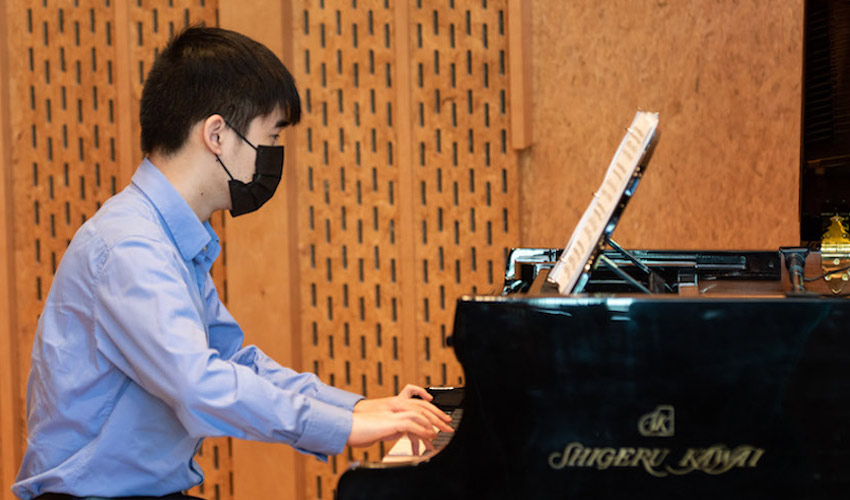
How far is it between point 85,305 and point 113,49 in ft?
6.72

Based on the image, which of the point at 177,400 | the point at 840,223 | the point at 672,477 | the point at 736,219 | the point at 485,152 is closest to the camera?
the point at 672,477

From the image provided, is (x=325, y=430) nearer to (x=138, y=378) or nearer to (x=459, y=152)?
(x=138, y=378)

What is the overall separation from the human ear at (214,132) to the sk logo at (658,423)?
0.98 metres

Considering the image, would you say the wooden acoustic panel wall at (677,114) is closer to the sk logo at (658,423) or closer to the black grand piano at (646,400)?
the black grand piano at (646,400)

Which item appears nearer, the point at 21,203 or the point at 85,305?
the point at 85,305

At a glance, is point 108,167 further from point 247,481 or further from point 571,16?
point 571,16

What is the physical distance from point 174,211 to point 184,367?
1.30ft

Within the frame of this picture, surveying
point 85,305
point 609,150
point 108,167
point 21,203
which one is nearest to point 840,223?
point 609,150

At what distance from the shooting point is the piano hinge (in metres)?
1.79

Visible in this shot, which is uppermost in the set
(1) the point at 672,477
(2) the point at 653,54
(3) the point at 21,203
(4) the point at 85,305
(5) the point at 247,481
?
(2) the point at 653,54

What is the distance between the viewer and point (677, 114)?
3049 millimetres

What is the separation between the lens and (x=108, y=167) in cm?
339

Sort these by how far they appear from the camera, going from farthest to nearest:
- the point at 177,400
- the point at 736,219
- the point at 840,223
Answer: the point at 736,219 < the point at 840,223 < the point at 177,400

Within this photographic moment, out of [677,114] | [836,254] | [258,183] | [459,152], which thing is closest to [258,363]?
[258,183]
